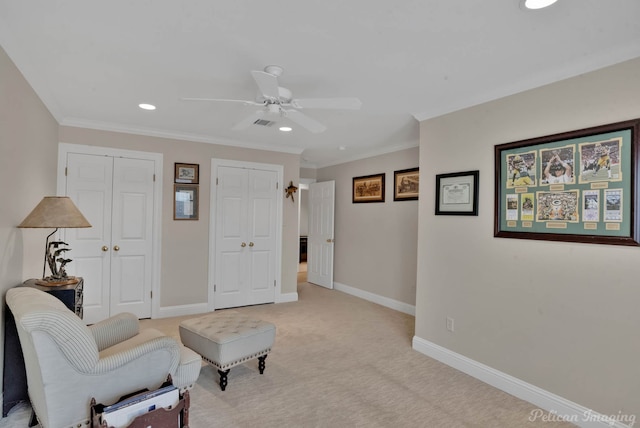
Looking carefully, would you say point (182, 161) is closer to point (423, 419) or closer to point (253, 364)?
point (253, 364)

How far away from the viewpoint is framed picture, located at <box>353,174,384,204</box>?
5.34 m

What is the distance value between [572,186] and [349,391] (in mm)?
2194

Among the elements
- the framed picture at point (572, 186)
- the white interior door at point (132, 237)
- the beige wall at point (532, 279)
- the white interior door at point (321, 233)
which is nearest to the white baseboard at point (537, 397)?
the beige wall at point (532, 279)

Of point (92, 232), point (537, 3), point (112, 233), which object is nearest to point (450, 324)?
point (537, 3)

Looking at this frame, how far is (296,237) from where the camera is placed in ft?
18.0

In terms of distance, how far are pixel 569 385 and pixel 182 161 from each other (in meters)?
4.57

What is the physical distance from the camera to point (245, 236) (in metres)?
4.98

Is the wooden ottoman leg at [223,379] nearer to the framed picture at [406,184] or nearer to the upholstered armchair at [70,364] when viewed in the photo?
the upholstered armchair at [70,364]

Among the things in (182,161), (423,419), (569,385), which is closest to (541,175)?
(569,385)

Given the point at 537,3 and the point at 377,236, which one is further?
the point at 377,236

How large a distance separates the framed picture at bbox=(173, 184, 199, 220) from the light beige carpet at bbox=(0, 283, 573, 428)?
4.73ft

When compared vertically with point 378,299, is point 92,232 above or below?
above

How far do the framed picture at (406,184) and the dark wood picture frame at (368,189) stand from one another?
29cm

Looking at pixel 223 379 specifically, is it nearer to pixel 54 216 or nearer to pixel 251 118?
pixel 54 216
